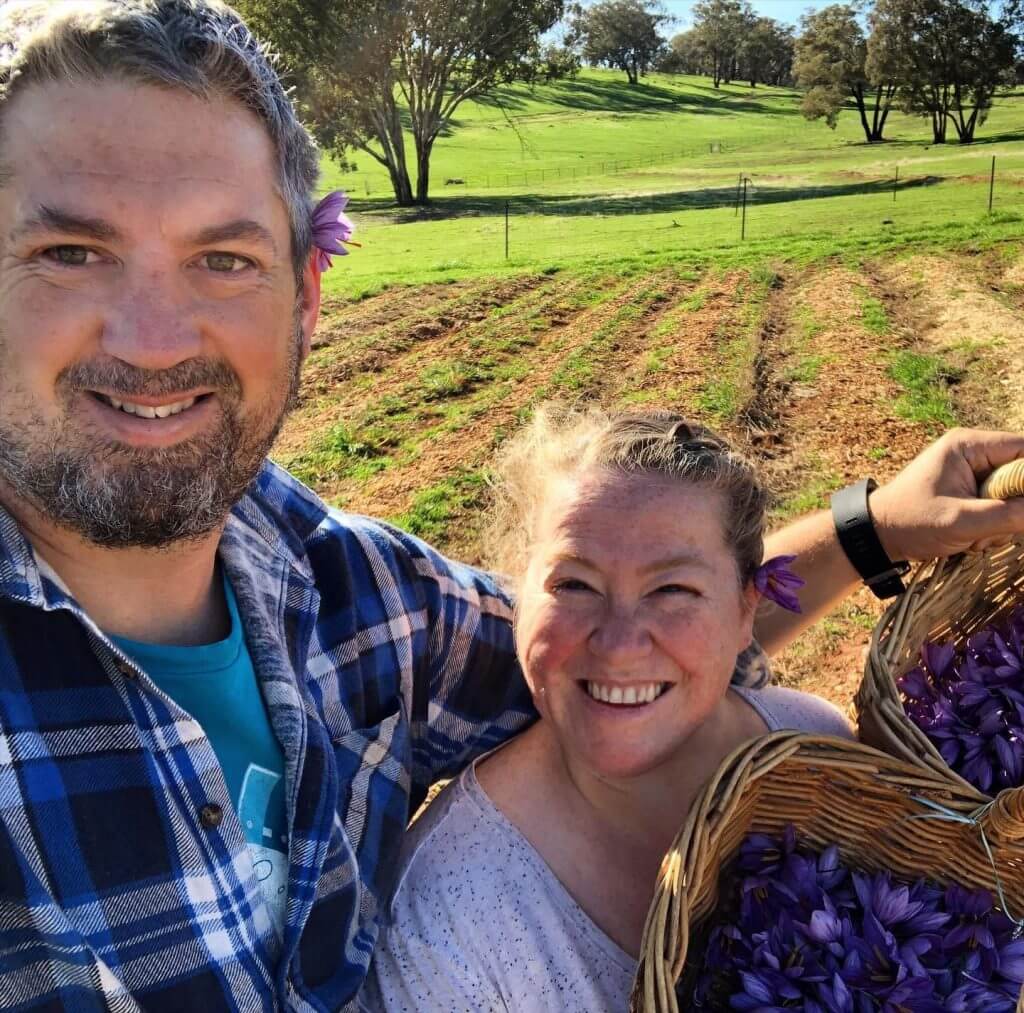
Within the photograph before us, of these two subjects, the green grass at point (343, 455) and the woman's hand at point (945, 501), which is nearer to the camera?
the woman's hand at point (945, 501)

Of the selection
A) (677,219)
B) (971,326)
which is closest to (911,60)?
(677,219)

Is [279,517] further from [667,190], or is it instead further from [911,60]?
[911,60]

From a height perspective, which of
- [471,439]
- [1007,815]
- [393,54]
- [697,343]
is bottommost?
[471,439]

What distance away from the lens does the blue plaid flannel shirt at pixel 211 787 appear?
1430 mm

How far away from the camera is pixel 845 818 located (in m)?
1.95

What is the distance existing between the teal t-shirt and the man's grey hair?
0.89m

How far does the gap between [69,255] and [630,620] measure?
1.17 meters

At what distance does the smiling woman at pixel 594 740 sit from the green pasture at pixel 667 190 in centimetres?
751

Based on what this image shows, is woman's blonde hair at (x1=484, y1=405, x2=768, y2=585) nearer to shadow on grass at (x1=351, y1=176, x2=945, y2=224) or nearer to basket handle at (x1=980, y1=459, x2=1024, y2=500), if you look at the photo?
basket handle at (x1=980, y1=459, x2=1024, y2=500)

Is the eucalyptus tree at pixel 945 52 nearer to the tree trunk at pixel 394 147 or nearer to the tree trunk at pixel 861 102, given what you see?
the tree trunk at pixel 861 102

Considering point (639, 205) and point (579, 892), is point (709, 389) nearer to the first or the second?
point (579, 892)

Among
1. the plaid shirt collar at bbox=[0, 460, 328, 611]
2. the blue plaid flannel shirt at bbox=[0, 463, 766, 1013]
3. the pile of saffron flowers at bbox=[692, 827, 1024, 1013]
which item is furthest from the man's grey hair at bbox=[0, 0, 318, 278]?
the pile of saffron flowers at bbox=[692, 827, 1024, 1013]

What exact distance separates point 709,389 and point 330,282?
9379mm

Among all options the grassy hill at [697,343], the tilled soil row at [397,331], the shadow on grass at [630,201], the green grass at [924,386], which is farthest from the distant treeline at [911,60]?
the green grass at [924,386]
